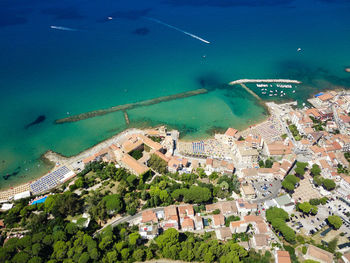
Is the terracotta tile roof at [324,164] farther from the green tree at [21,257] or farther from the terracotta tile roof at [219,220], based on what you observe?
the green tree at [21,257]

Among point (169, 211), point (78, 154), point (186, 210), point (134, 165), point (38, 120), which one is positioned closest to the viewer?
point (169, 211)

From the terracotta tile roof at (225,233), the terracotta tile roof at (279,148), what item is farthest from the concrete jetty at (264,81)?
the terracotta tile roof at (225,233)

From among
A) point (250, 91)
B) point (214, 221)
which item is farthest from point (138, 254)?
point (250, 91)

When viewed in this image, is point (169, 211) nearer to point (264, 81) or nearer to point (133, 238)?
point (133, 238)

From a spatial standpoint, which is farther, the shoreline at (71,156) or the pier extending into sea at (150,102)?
the pier extending into sea at (150,102)

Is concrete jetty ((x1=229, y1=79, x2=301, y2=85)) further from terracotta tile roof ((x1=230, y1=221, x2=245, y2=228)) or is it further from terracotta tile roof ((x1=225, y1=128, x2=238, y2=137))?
terracotta tile roof ((x1=230, y1=221, x2=245, y2=228))
